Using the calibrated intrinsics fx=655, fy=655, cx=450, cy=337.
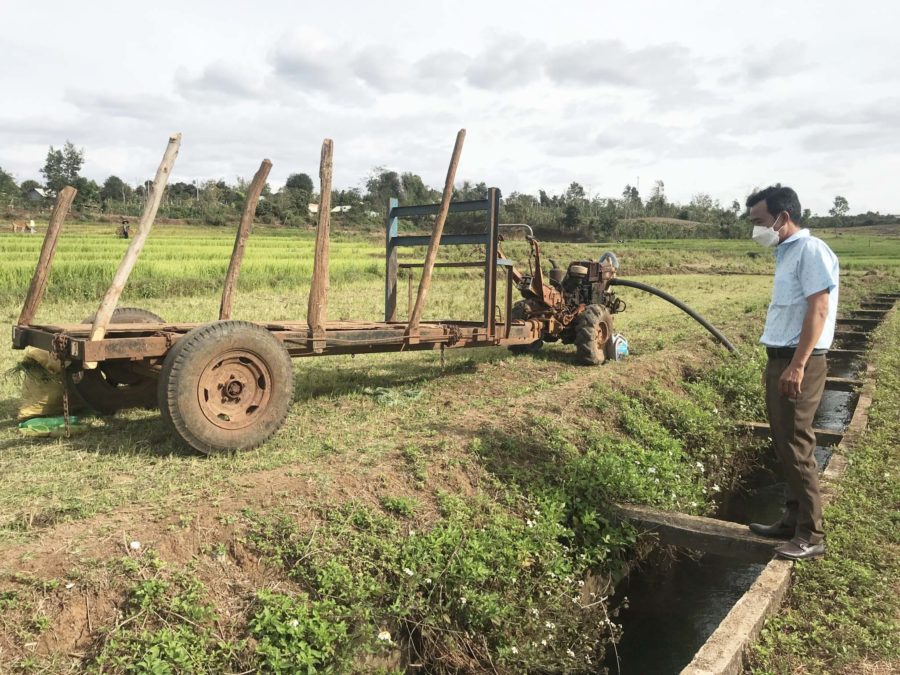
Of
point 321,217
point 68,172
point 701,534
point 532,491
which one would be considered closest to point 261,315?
point 321,217

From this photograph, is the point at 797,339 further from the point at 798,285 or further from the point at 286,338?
the point at 286,338

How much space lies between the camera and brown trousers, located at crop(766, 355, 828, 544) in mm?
3600

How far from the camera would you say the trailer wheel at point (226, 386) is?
4141 millimetres

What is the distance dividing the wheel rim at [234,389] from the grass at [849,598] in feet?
11.0

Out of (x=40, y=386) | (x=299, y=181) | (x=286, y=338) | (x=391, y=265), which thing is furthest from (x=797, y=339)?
(x=299, y=181)

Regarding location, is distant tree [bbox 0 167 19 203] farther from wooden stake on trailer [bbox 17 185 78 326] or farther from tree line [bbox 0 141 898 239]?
wooden stake on trailer [bbox 17 185 78 326]

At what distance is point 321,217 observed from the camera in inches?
196

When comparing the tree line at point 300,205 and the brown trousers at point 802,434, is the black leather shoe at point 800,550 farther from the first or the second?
the tree line at point 300,205

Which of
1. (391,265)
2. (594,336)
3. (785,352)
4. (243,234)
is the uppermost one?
(243,234)

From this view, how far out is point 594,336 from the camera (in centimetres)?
809

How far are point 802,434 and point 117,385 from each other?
509 centimetres

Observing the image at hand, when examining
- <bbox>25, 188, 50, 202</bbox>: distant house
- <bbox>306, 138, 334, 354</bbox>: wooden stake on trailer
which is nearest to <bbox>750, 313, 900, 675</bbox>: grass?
<bbox>306, 138, 334, 354</bbox>: wooden stake on trailer

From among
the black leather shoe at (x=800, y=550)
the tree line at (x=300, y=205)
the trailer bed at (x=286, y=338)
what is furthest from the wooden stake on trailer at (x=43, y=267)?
the tree line at (x=300, y=205)

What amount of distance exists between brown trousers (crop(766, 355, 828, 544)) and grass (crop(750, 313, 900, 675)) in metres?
0.28
